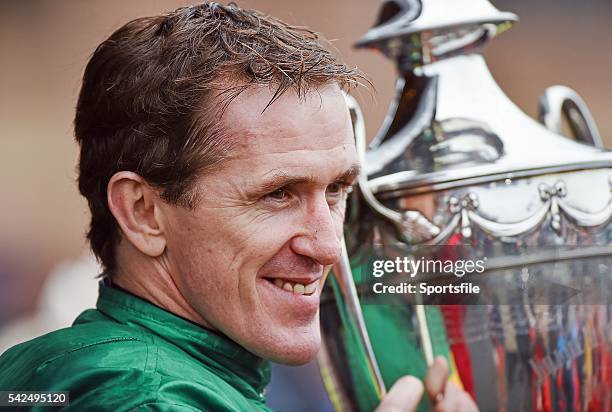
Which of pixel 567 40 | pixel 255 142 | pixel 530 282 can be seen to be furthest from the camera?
pixel 567 40

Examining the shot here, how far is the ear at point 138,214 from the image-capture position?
111 centimetres

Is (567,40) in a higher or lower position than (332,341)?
higher

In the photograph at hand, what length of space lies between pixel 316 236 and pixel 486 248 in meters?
0.32

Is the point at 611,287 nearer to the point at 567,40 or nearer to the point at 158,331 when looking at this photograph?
the point at 567,40

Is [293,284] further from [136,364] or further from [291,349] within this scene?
[136,364]

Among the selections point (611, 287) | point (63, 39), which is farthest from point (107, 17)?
point (611, 287)

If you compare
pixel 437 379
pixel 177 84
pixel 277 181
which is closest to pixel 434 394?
pixel 437 379

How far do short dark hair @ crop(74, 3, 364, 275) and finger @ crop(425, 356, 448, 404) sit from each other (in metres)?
0.43

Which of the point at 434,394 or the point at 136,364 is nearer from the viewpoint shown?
the point at 136,364

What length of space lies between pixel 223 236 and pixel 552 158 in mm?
511

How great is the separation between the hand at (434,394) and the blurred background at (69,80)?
208 mm

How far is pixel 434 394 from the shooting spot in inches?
51.2

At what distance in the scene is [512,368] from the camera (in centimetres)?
128

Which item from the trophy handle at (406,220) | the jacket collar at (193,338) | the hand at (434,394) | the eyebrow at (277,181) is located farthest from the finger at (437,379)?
the eyebrow at (277,181)
